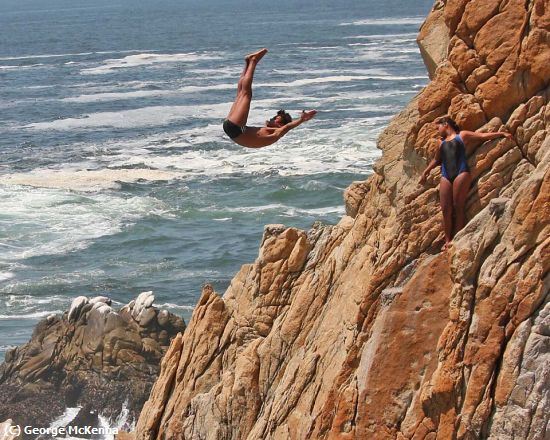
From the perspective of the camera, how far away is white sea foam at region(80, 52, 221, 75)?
109650mm

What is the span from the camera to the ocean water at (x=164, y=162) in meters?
41.6

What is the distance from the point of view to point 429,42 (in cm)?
1443

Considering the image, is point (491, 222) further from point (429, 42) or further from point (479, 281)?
point (429, 42)

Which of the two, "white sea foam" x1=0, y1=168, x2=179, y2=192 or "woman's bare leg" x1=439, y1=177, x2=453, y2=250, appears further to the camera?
"white sea foam" x1=0, y1=168, x2=179, y2=192

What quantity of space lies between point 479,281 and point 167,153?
52.1 meters

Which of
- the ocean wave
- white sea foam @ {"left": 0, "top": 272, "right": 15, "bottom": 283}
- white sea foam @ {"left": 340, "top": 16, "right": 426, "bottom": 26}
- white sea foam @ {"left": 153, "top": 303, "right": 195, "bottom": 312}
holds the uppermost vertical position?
white sea foam @ {"left": 153, "top": 303, "right": 195, "bottom": 312}

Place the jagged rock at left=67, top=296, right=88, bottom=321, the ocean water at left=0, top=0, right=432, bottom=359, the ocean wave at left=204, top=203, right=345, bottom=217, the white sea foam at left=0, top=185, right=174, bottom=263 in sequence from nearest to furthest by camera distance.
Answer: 1. the jagged rock at left=67, top=296, right=88, bottom=321
2. the ocean water at left=0, top=0, right=432, bottom=359
3. the white sea foam at left=0, top=185, right=174, bottom=263
4. the ocean wave at left=204, top=203, right=345, bottom=217

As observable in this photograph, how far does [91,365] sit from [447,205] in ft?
61.4

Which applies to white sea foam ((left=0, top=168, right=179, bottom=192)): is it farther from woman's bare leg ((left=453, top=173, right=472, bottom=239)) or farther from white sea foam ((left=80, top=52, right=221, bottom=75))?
white sea foam ((left=80, top=52, right=221, bottom=75))

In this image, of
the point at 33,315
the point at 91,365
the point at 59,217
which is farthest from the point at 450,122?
Answer: the point at 59,217

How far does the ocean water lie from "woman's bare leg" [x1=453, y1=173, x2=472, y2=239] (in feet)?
73.9

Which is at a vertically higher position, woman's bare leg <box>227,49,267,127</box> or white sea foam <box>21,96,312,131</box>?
woman's bare leg <box>227,49,267,127</box>


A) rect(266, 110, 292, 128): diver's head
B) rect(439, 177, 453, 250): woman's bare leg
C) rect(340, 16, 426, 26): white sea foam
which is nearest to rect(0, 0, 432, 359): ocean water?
rect(266, 110, 292, 128): diver's head

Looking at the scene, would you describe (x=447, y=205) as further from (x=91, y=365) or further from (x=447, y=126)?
(x=91, y=365)
